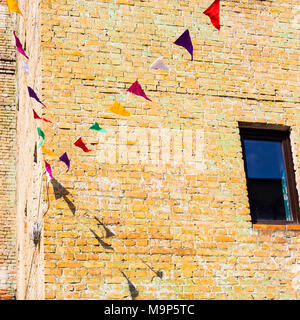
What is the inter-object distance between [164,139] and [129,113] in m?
0.62

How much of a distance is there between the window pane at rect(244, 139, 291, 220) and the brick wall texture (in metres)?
0.25

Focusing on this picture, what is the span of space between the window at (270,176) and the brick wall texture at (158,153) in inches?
6.8

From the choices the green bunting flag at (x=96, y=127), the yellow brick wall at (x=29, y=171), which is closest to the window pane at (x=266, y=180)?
the green bunting flag at (x=96, y=127)

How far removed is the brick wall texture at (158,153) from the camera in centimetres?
616

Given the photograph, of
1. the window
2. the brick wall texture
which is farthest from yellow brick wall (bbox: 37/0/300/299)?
the window

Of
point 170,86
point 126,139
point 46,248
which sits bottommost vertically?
point 46,248

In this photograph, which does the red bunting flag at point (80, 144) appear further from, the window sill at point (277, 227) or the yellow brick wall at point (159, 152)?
the window sill at point (277, 227)

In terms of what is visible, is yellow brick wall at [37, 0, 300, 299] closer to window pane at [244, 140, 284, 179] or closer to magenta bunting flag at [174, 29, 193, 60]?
window pane at [244, 140, 284, 179]

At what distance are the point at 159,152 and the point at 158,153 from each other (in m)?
0.02

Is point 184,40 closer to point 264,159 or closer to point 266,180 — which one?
point 264,159

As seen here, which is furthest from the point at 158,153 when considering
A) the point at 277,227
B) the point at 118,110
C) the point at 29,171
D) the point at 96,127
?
the point at 29,171
